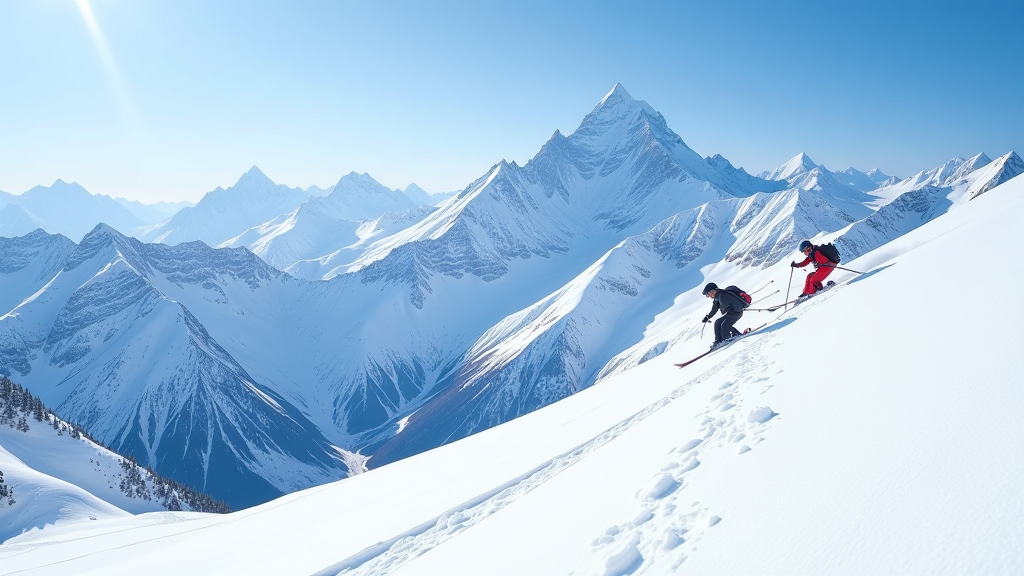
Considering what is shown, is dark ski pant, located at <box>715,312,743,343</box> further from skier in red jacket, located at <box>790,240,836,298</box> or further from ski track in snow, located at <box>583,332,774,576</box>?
ski track in snow, located at <box>583,332,774,576</box>

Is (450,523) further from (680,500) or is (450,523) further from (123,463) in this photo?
(123,463)

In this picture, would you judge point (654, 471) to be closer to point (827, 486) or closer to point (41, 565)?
point (827, 486)

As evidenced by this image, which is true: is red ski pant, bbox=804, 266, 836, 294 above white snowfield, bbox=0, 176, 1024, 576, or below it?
below

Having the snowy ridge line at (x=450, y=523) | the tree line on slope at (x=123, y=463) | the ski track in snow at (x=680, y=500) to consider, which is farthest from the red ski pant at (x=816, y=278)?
the tree line on slope at (x=123, y=463)

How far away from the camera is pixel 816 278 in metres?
20.7

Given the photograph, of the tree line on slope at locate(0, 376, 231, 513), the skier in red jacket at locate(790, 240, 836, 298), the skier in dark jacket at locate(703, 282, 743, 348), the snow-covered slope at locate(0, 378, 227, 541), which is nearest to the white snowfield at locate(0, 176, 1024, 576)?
the skier in dark jacket at locate(703, 282, 743, 348)

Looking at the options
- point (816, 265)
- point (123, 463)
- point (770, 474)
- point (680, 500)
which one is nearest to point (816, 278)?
point (816, 265)

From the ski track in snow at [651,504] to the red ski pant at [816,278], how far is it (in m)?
Answer: 9.75

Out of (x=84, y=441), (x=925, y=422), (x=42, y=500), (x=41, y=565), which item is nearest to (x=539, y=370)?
(x=84, y=441)

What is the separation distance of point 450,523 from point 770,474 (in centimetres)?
584

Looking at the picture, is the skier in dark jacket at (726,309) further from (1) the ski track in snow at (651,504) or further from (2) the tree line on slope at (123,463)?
(2) the tree line on slope at (123,463)

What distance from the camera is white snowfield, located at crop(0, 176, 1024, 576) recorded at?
4.55m

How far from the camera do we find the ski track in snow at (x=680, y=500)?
5578 millimetres

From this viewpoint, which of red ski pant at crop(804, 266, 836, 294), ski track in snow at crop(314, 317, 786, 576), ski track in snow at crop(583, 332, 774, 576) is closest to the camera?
ski track in snow at crop(583, 332, 774, 576)
